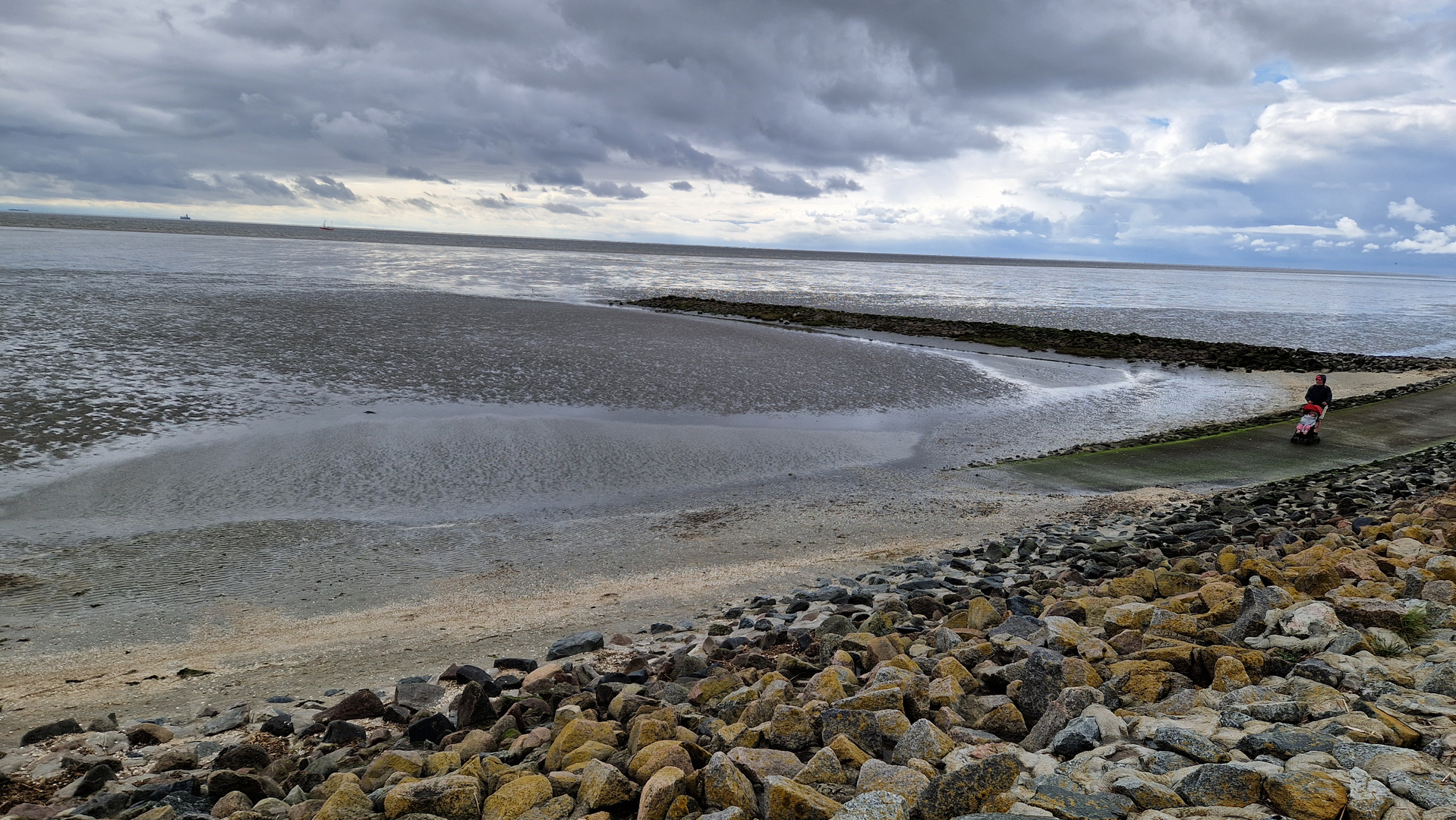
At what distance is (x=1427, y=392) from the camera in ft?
81.8

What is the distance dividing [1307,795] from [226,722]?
21.3ft

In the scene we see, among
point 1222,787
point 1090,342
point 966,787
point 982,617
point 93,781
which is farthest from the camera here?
point 1090,342

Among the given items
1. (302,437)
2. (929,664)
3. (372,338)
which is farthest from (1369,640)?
(372,338)

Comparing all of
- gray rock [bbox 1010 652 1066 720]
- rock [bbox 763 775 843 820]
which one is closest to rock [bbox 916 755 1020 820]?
rock [bbox 763 775 843 820]

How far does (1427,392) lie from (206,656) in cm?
3146

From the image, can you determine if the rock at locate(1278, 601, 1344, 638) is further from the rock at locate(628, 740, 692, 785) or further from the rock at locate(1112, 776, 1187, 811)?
the rock at locate(628, 740, 692, 785)

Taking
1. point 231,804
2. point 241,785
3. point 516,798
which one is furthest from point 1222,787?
point 241,785

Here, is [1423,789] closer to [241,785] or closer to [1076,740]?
[1076,740]

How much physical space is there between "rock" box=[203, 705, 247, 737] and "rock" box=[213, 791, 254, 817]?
1506 mm

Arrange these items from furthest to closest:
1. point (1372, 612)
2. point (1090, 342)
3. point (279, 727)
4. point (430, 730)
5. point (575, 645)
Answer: point (1090, 342) < point (575, 645) < point (279, 727) < point (430, 730) < point (1372, 612)

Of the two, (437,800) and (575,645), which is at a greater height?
(437,800)

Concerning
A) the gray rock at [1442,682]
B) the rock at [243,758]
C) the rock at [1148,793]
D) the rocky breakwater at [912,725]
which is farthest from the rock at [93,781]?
the gray rock at [1442,682]

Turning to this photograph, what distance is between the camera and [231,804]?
14.7 feet

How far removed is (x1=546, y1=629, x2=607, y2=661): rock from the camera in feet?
23.9
